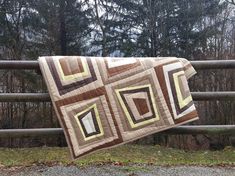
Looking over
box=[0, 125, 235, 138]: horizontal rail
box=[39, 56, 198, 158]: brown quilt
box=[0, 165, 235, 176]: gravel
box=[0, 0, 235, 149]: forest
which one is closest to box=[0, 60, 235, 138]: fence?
box=[0, 125, 235, 138]: horizontal rail

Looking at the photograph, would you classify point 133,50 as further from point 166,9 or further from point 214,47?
point 214,47

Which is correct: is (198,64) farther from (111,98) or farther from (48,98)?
Result: (48,98)

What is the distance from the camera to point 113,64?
3287mm

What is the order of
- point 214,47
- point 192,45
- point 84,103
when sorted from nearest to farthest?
point 84,103 < point 214,47 < point 192,45

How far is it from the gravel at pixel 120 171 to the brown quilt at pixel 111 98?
284 millimetres

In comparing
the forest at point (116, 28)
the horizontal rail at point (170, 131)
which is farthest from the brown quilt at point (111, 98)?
the forest at point (116, 28)

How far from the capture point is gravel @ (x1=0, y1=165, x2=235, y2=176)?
3340 mm

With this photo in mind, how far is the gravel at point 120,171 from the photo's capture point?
131 inches

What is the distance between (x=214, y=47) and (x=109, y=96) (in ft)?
36.9

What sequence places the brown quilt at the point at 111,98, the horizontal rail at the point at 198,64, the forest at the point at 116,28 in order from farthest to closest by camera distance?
the forest at the point at 116,28 → the horizontal rail at the point at 198,64 → the brown quilt at the point at 111,98

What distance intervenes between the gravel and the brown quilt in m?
0.28

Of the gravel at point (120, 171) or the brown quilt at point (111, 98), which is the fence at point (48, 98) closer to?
the brown quilt at point (111, 98)

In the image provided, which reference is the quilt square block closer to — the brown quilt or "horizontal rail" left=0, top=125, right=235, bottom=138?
the brown quilt

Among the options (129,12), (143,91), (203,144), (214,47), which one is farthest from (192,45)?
(143,91)
